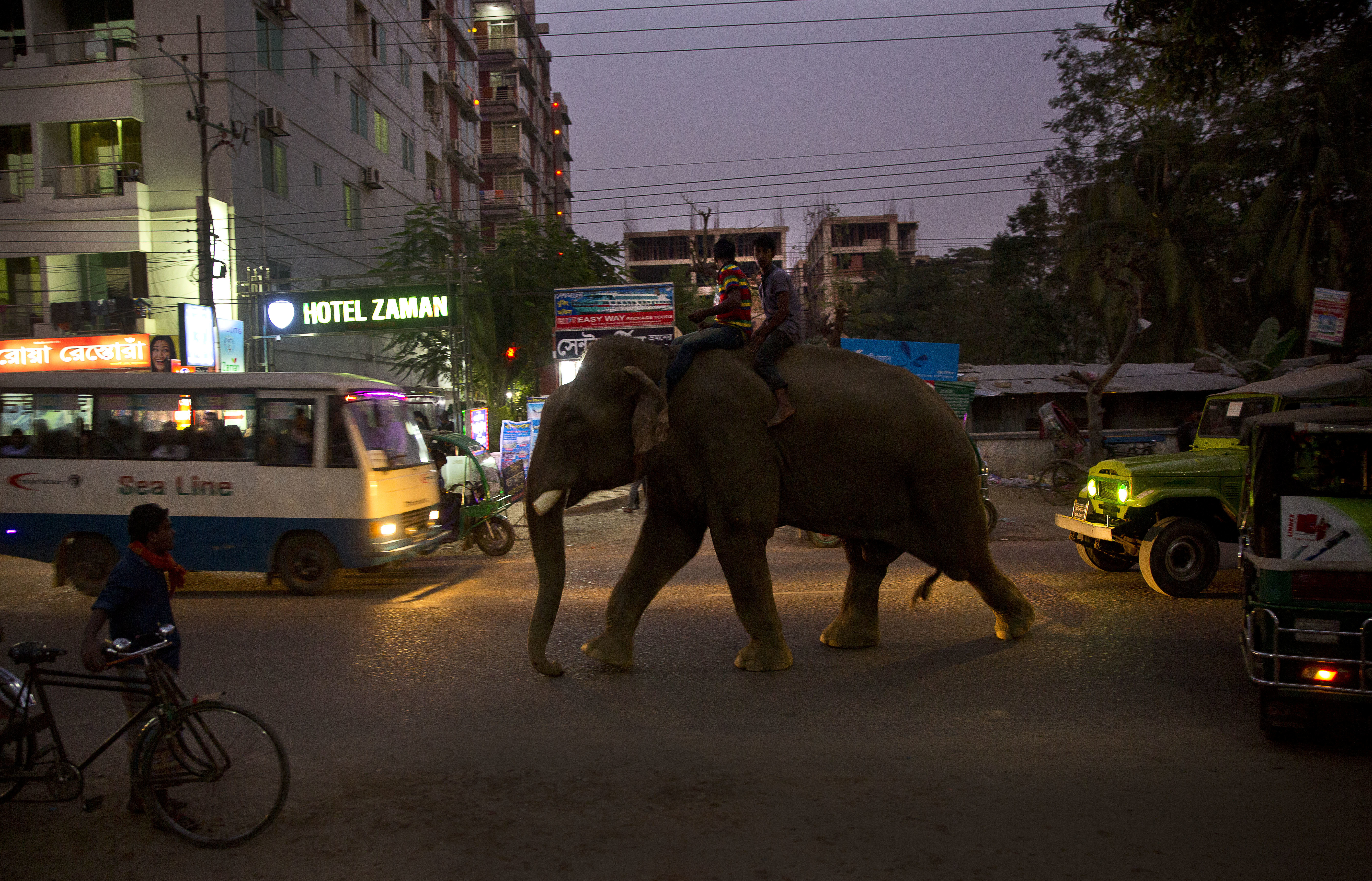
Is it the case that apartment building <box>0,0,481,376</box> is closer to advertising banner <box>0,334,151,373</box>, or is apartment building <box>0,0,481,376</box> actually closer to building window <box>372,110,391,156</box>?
advertising banner <box>0,334,151,373</box>

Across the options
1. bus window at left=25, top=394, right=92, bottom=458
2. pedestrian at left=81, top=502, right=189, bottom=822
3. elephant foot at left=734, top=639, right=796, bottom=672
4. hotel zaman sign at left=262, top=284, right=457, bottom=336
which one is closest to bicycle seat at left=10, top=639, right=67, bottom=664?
pedestrian at left=81, top=502, right=189, bottom=822

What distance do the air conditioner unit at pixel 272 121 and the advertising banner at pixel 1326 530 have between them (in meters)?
24.8

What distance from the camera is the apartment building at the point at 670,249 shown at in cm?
6178

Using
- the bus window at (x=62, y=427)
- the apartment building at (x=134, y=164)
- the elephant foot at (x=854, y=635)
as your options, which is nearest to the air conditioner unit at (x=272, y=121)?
the apartment building at (x=134, y=164)

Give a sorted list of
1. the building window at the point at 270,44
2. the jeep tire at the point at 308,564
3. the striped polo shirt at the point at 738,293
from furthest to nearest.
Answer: the building window at the point at 270,44 → the jeep tire at the point at 308,564 → the striped polo shirt at the point at 738,293

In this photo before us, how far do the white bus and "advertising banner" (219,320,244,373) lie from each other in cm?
1093

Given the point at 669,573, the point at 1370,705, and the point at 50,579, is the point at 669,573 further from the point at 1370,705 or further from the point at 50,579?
the point at 50,579

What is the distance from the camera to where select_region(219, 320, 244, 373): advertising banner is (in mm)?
20734

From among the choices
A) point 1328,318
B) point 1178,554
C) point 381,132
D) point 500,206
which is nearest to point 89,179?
point 381,132

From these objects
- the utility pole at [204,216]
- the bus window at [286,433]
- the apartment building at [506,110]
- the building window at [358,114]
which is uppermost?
the apartment building at [506,110]

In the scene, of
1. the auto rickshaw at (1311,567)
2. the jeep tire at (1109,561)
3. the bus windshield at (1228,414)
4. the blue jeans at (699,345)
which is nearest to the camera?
the auto rickshaw at (1311,567)

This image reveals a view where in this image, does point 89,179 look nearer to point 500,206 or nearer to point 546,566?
point 546,566

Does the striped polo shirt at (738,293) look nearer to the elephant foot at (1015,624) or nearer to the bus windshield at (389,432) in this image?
the elephant foot at (1015,624)

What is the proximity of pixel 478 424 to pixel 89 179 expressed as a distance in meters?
12.4
